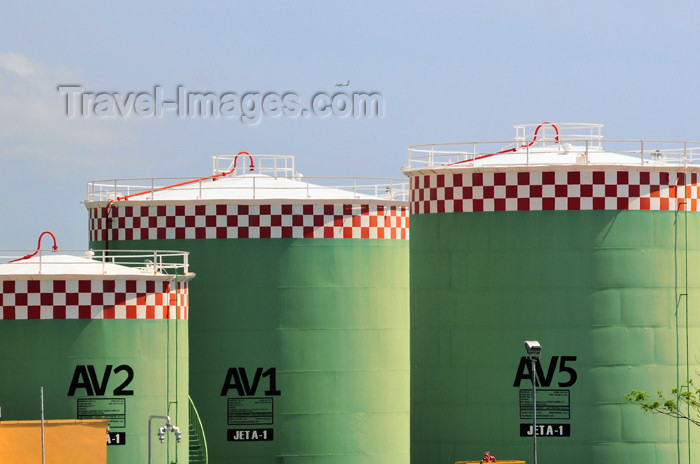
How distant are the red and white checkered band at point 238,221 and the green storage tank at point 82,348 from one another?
5.25 meters

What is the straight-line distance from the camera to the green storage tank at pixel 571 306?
33656 mm

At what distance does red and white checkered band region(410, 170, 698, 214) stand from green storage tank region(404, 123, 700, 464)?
0.02m

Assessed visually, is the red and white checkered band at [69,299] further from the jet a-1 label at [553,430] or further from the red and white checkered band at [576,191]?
the jet a-1 label at [553,430]

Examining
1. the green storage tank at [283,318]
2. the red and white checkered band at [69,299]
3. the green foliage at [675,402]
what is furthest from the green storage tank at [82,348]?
the green foliage at [675,402]

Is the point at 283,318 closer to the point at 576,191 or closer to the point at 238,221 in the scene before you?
the point at 238,221

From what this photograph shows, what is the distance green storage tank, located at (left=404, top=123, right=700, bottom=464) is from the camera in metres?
33.7

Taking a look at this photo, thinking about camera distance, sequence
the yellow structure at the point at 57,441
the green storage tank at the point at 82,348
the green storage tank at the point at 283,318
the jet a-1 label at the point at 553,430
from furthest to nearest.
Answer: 1. the green storage tank at the point at 283,318
2. the jet a-1 label at the point at 553,430
3. the green storage tank at the point at 82,348
4. the yellow structure at the point at 57,441

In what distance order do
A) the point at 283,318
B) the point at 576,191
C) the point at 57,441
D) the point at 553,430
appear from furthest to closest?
the point at 283,318
the point at 576,191
the point at 553,430
the point at 57,441

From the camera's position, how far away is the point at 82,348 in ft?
107

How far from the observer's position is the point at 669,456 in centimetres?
3388

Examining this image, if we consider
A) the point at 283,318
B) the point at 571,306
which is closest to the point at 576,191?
the point at 571,306

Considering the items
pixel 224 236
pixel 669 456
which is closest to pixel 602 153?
pixel 669 456

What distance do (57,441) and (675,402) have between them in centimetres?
1325

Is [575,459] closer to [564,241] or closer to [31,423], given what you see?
[564,241]
